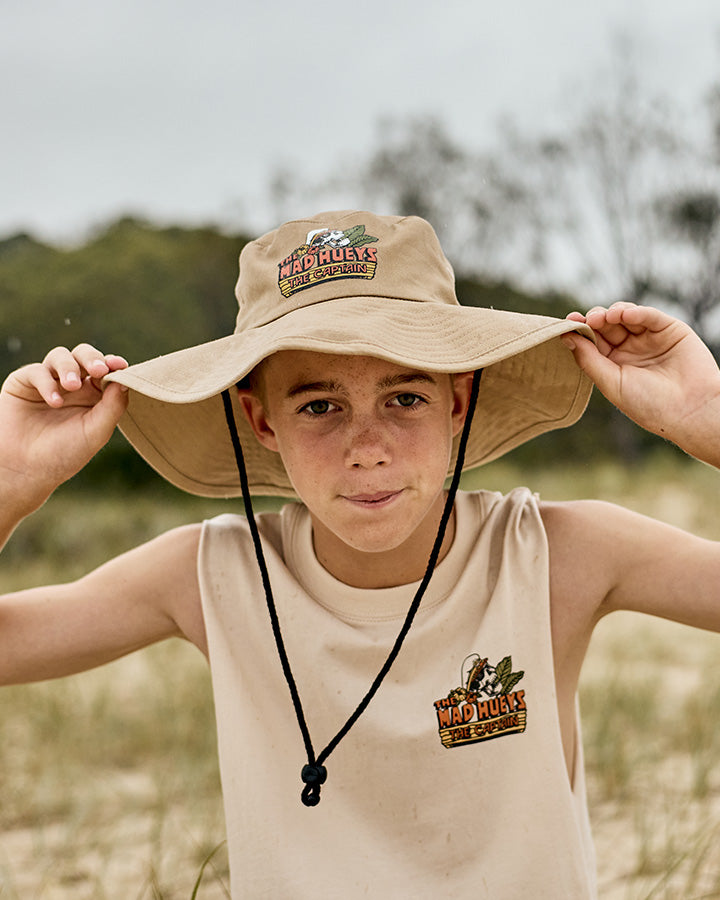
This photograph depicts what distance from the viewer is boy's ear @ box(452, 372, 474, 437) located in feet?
6.66

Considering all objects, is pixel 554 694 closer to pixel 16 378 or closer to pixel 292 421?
pixel 292 421

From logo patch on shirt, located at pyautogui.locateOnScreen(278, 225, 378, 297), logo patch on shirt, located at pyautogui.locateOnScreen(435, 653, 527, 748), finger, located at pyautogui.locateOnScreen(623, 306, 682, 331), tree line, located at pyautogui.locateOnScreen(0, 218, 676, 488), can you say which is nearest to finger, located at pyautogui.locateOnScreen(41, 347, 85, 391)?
logo patch on shirt, located at pyautogui.locateOnScreen(278, 225, 378, 297)

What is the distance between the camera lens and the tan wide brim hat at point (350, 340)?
1674 millimetres

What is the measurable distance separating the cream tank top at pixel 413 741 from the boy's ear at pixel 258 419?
11.2 inches

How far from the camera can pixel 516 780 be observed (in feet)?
6.10

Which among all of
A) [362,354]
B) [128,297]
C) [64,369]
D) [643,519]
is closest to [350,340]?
[362,354]

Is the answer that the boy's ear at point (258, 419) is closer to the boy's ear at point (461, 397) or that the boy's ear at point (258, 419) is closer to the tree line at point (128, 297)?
the boy's ear at point (461, 397)

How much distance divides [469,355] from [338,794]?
2.80 ft

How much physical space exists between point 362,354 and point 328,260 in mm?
261

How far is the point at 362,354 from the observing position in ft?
5.48

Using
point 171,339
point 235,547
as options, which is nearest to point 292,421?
point 235,547

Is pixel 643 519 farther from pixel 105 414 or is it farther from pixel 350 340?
pixel 105 414

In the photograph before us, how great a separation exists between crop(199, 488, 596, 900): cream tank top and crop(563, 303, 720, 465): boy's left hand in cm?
32

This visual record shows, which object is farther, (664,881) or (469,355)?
(664,881)
